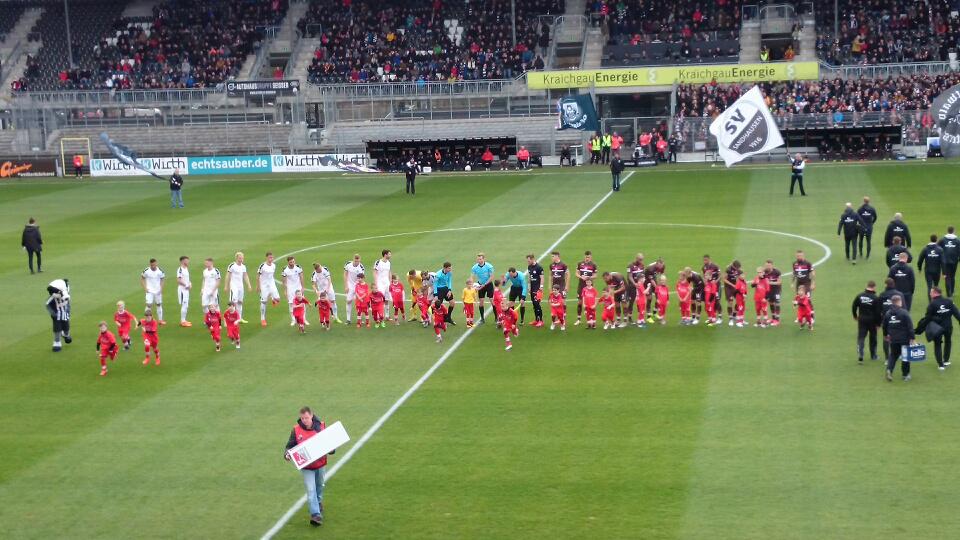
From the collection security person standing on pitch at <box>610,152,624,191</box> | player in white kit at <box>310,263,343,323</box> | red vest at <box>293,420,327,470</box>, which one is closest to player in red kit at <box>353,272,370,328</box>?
player in white kit at <box>310,263,343,323</box>

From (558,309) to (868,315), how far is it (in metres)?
6.30

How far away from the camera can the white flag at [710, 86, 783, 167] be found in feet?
125

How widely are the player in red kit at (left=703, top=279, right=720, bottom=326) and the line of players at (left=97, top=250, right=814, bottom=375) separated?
2 centimetres

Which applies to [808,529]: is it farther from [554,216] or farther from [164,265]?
[554,216]

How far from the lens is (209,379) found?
2152 cm

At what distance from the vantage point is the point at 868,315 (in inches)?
808

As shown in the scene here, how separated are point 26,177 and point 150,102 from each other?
8385 mm

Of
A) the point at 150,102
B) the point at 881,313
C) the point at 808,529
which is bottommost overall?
the point at 808,529

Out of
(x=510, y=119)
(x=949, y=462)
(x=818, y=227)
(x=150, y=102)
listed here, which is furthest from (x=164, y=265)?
(x=150, y=102)

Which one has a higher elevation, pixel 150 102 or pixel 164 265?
pixel 150 102

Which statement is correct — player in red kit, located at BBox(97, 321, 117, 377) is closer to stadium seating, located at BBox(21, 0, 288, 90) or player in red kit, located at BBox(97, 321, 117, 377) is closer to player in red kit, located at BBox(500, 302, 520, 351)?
player in red kit, located at BBox(500, 302, 520, 351)

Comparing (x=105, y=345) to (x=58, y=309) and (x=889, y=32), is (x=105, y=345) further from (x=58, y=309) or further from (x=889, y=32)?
(x=889, y=32)

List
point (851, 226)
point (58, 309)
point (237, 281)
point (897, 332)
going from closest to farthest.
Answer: point (897, 332), point (58, 309), point (237, 281), point (851, 226)

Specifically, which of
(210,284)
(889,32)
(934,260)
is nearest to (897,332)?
(934,260)
